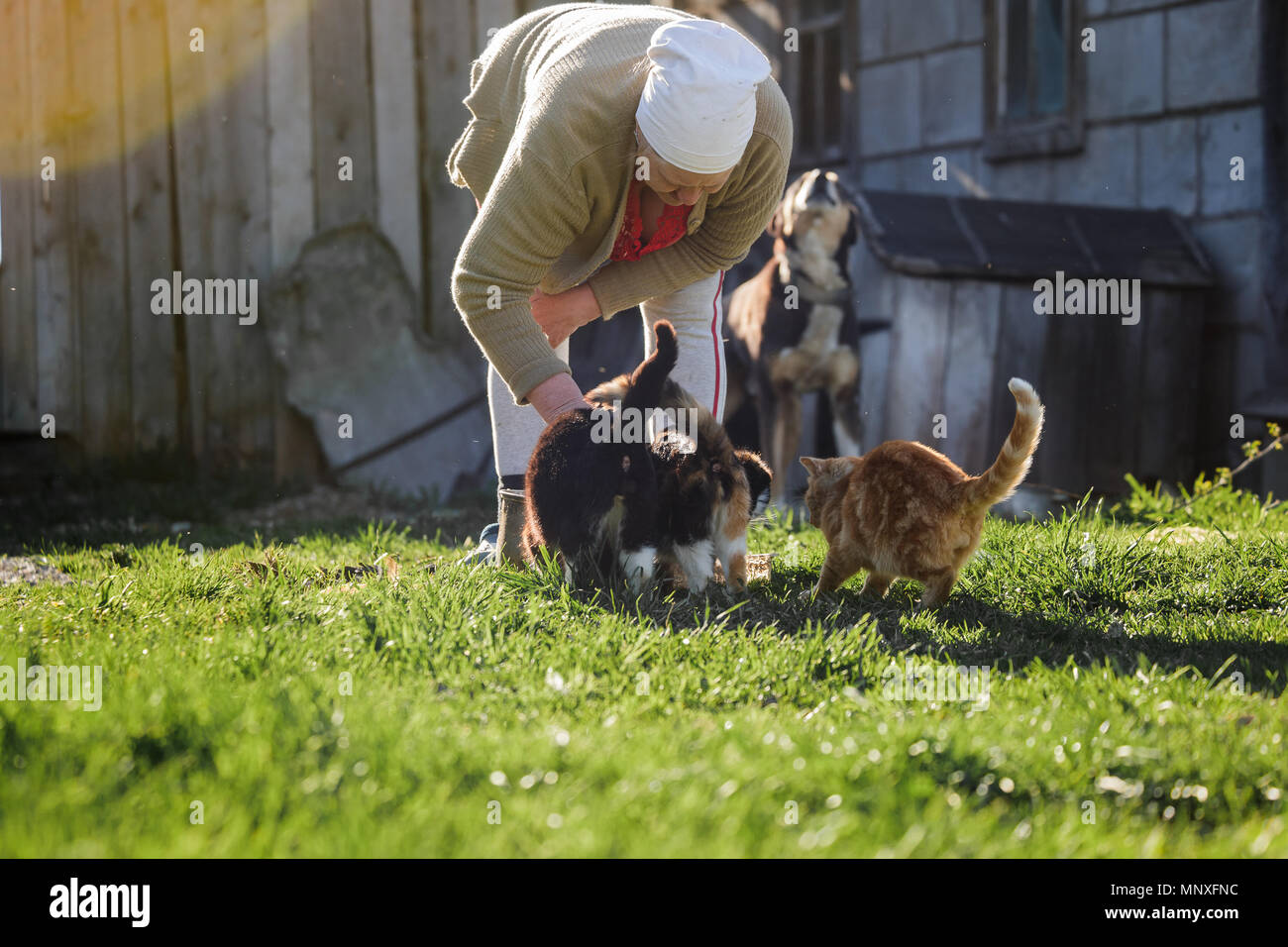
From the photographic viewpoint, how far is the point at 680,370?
4.09 metres

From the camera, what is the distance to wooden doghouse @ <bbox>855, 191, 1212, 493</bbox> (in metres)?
6.55

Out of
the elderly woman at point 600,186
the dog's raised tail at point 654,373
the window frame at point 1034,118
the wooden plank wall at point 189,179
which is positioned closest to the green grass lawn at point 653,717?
the dog's raised tail at point 654,373

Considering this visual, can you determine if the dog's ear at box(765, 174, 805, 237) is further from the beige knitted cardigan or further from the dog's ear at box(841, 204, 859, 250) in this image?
the beige knitted cardigan

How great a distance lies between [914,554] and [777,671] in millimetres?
886

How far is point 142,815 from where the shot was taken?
72.6 inches

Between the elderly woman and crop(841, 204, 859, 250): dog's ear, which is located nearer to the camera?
the elderly woman

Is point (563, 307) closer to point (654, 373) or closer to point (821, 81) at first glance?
point (654, 373)

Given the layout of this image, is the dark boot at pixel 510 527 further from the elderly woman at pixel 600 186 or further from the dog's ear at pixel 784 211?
the dog's ear at pixel 784 211

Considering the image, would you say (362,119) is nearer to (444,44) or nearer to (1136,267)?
(444,44)

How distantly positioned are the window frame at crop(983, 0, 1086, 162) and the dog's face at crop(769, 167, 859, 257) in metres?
2.39

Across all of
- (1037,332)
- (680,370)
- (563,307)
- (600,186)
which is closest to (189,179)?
(563,307)

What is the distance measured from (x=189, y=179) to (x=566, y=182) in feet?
17.0

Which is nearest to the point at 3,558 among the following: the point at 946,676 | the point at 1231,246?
the point at 946,676

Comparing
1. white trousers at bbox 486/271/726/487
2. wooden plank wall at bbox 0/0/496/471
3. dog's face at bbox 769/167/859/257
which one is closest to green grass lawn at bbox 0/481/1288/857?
white trousers at bbox 486/271/726/487
